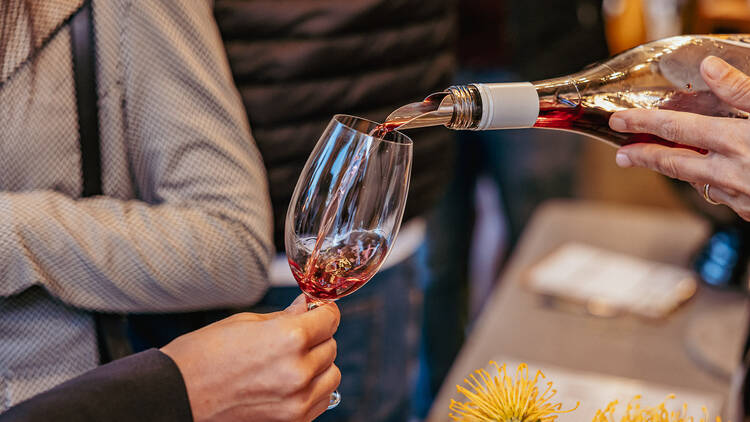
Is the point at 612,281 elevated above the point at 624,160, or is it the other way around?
the point at 624,160

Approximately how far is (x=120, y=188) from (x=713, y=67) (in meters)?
0.63

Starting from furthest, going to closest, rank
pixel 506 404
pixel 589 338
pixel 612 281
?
pixel 612 281
pixel 589 338
pixel 506 404

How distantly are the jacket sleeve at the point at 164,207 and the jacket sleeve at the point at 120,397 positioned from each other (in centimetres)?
24

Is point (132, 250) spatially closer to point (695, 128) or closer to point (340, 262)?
point (340, 262)

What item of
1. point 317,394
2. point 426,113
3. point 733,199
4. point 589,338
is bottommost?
point 589,338

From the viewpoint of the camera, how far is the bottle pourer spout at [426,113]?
A: 572 millimetres

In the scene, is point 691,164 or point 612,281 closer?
point 691,164

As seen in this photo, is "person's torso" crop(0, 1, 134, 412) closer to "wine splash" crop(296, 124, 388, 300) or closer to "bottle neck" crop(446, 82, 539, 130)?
"wine splash" crop(296, 124, 388, 300)

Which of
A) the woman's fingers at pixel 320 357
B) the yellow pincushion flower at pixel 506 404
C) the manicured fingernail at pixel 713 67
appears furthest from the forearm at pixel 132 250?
the manicured fingernail at pixel 713 67

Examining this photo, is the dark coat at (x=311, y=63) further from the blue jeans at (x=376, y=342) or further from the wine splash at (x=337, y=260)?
the wine splash at (x=337, y=260)

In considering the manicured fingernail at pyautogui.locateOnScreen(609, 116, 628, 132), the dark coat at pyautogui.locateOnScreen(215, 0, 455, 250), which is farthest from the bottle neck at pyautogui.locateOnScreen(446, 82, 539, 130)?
the dark coat at pyautogui.locateOnScreen(215, 0, 455, 250)

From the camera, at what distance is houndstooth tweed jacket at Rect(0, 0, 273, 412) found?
745 millimetres

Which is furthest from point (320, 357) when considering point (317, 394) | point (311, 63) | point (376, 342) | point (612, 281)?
point (612, 281)

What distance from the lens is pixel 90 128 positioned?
0.79 metres
